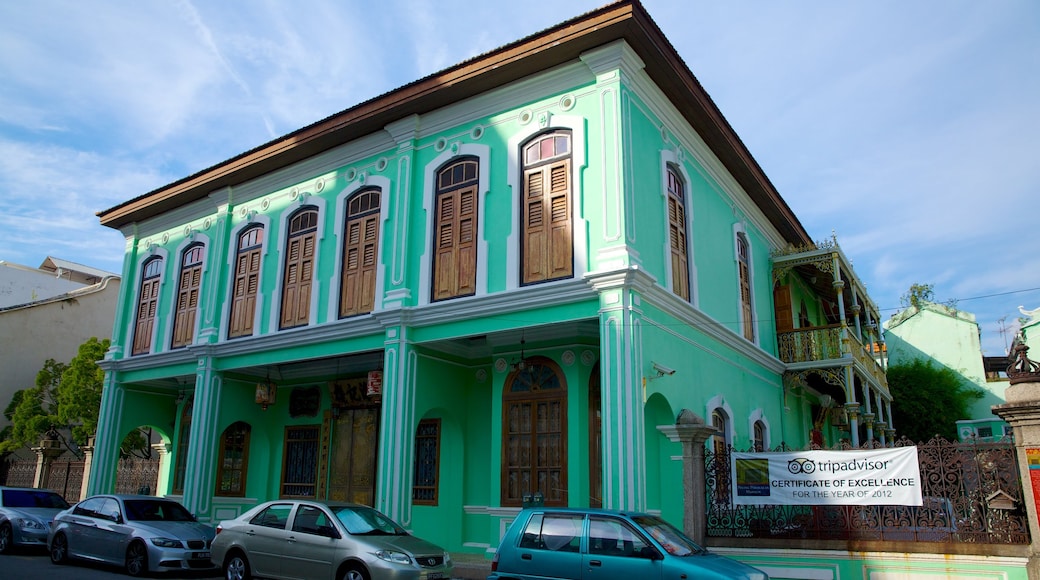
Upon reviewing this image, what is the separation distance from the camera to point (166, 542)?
12453 millimetres

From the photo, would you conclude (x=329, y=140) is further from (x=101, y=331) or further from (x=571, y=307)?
(x=101, y=331)

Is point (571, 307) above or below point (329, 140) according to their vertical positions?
below

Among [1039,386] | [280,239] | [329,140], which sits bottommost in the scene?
[1039,386]

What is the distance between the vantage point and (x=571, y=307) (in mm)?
12734

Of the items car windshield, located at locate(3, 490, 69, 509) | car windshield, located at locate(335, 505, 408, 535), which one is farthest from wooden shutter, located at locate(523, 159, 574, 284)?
car windshield, located at locate(3, 490, 69, 509)

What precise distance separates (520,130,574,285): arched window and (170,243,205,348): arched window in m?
10.3

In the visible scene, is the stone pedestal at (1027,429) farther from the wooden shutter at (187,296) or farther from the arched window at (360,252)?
the wooden shutter at (187,296)

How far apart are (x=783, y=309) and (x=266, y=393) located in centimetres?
1420

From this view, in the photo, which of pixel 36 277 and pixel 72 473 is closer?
pixel 72 473

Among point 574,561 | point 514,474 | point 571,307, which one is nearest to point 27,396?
point 514,474

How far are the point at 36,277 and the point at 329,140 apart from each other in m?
27.8

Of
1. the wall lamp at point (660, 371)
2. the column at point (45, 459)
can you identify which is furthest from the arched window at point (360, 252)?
the column at point (45, 459)

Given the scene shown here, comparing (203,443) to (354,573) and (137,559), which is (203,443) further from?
(354,573)

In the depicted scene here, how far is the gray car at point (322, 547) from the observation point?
9789mm
